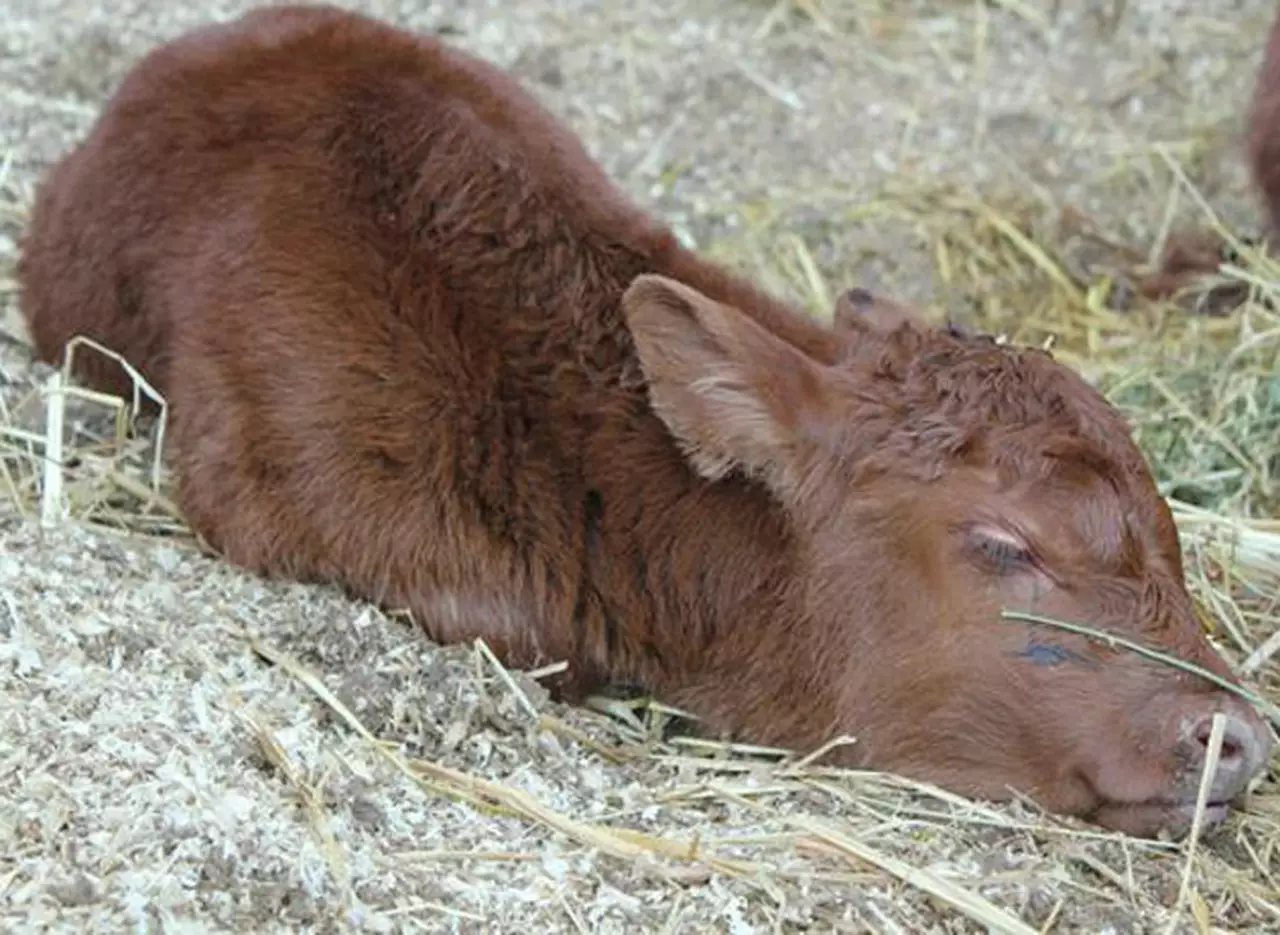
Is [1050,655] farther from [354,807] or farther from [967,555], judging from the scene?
[354,807]

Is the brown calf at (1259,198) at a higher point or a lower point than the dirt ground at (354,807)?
higher

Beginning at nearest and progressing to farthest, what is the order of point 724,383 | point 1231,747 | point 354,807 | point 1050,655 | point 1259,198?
1. point 354,807
2. point 1231,747
3. point 1050,655
4. point 724,383
5. point 1259,198

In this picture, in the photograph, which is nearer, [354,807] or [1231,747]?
[354,807]

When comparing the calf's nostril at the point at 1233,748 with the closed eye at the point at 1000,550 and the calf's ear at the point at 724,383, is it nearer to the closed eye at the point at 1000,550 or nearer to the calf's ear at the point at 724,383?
the closed eye at the point at 1000,550

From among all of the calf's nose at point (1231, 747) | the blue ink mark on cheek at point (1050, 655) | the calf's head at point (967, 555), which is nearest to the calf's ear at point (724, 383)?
the calf's head at point (967, 555)

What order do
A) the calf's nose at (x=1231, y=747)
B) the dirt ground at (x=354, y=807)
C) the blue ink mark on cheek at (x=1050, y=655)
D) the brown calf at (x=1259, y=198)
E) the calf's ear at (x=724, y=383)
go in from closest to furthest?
the dirt ground at (x=354, y=807) → the calf's nose at (x=1231, y=747) → the blue ink mark on cheek at (x=1050, y=655) → the calf's ear at (x=724, y=383) → the brown calf at (x=1259, y=198)

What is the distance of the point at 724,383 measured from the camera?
5254mm

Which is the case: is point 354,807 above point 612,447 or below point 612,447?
below

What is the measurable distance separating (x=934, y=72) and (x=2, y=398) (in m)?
4.84

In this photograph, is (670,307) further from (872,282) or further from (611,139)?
(611,139)

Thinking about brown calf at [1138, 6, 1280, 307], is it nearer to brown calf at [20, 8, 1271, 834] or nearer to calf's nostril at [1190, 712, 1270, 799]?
brown calf at [20, 8, 1271, 834]

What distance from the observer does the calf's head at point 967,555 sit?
4980mm

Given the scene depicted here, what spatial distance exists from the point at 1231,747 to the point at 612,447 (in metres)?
1.55

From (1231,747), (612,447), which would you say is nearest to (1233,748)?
(1231,747)
